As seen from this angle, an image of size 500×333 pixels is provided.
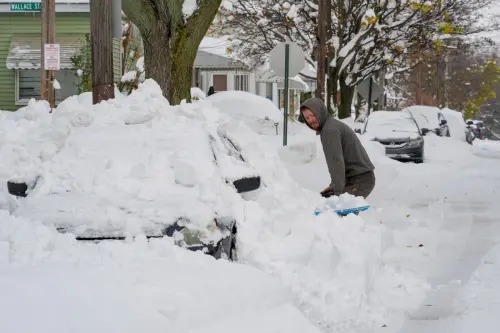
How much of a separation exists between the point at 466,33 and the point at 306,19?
5.72 meters

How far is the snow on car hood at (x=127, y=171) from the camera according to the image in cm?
731

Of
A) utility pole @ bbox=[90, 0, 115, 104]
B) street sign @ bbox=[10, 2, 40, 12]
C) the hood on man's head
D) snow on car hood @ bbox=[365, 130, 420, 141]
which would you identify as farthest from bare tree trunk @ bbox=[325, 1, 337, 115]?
the hood on man's head

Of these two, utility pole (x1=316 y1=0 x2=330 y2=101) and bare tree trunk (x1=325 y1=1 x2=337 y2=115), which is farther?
bare tree trunk (x1=325 y1=1 x2=337 y2=115)

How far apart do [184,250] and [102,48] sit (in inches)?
275

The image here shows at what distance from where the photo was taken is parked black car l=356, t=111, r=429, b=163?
25.6 meters

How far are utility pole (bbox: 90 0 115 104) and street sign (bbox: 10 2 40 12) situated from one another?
2041 centimetres

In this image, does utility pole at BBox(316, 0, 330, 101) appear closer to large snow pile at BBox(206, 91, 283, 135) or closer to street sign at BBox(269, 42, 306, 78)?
street sign at BBox(269, 42, 306, 78)

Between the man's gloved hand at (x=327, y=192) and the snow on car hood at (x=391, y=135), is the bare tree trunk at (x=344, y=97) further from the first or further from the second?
the man's gloved hand at (x=327, y=192)

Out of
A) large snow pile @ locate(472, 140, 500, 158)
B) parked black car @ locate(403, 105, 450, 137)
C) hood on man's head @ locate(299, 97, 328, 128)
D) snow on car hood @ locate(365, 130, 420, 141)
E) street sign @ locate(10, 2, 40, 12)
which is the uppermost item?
street sign @ locate(10, 2, 40, 12)

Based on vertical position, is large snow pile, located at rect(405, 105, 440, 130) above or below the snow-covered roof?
below

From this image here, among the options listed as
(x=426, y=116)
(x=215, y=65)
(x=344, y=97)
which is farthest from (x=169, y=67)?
(x=426, y=116)

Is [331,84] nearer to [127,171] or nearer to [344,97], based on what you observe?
[344,97]

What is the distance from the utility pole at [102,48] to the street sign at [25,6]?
67.0ft

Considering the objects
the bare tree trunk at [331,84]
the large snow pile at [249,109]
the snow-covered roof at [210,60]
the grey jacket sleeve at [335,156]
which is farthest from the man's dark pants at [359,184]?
the snow-covered roof at [210,60]
